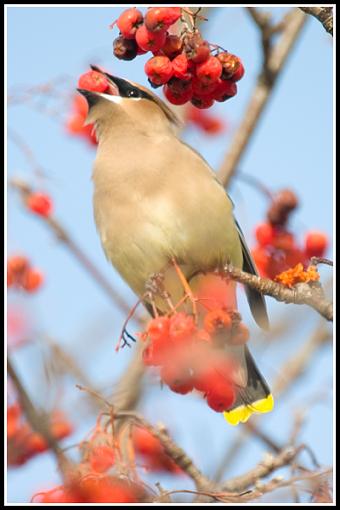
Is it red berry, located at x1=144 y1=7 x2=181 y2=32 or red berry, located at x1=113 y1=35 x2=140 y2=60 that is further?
red berry, located at x1=113 y1=35 x2=140 y2=60

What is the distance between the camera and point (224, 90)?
3.03 metres

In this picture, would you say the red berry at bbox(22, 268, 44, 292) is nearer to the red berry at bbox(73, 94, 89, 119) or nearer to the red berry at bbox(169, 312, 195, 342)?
the red berry at bbox(73, 94, 89, 119)

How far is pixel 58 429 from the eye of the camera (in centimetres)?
402

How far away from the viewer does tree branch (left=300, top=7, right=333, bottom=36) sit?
2818mm

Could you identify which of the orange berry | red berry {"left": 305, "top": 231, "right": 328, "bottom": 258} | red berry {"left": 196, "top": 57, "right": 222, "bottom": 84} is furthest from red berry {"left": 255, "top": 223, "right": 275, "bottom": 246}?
red berry {"left": 196, "top": 57, "right": 222, "bottom": 84}

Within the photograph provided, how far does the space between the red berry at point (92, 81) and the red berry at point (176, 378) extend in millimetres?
1287

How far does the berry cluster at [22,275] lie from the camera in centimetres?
465

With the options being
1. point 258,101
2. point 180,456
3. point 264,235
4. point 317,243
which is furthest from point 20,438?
point 258,101

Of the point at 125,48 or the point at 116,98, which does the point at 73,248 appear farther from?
the point at 125,48

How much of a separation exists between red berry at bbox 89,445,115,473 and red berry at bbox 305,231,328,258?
121 cm

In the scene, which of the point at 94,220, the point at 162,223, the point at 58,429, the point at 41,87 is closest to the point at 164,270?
the point at 162,223

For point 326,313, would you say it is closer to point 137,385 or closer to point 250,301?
point 250,301

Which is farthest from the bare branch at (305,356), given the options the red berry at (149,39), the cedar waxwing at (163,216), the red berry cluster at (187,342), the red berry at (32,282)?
the red berry at (149,39)

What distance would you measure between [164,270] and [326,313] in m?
1.03
